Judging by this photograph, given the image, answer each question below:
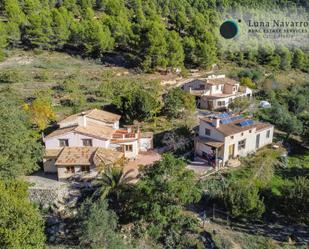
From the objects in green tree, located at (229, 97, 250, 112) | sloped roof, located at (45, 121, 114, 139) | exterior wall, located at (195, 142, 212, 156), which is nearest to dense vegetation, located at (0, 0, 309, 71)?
green tree, located at (229, 97, 250, 112)

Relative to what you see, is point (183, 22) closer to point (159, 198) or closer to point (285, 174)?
point (285, 174)

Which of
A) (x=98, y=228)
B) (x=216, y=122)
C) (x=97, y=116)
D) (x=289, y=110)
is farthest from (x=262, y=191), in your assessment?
(x=289, y=110)

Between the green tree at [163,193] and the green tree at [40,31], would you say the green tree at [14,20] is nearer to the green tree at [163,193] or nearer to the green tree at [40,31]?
the green tree at [40,31]

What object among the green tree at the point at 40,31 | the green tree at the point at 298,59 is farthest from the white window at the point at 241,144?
the green tree at the point at 298,59

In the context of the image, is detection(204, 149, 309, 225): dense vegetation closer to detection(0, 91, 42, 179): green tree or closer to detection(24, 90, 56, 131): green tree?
detection(0, 91, 42, 179): green tree

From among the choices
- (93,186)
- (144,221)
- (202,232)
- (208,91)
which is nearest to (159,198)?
(144,221)

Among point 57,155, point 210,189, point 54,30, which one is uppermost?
point 54,30

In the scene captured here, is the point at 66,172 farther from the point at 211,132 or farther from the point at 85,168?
the point at 211,132
